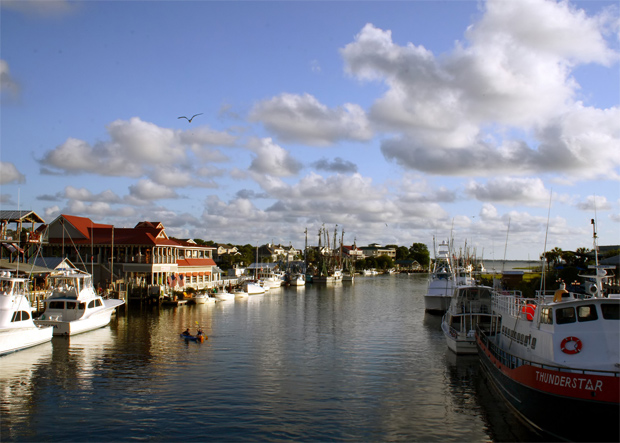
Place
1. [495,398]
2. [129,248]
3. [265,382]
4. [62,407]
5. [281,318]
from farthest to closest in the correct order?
[129,248], [281,318], [265,382], [495,398], [62,407]

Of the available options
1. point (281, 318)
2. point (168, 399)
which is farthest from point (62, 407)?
point (281, 318)

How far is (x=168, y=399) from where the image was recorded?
2588 cm

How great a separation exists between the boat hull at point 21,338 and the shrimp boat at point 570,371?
104ft

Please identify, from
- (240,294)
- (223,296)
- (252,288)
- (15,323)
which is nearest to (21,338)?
(15,323)

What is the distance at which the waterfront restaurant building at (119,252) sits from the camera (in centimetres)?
7438

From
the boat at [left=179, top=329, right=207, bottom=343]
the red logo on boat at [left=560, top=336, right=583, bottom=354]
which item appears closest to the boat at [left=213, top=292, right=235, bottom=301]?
the boat at [left=179, top=329, right=207, bottom=343]

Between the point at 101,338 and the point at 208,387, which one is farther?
the point at 101,338

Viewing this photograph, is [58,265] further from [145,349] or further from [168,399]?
[168,399]

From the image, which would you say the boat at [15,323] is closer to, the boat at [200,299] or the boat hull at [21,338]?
the boat hull at [21,338]

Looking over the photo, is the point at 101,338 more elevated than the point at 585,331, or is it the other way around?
the point at 585,331

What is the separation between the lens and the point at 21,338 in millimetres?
36594

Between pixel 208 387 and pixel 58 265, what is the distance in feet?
137

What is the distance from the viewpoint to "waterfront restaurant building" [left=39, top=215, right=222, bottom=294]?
74.4 m

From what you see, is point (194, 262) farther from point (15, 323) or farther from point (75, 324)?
point (15, 323)
